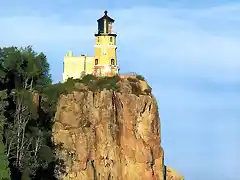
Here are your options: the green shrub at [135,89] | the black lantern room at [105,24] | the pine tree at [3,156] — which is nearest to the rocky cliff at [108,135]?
the green shrub at [135,89]

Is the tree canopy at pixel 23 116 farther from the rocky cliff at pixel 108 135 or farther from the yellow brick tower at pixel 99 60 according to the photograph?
the yellow brick tower at pixel 99 60

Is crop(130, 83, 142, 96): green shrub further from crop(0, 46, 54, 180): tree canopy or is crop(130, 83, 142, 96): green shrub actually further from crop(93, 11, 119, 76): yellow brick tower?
crop(0, 46, 54, 180): tree canopy

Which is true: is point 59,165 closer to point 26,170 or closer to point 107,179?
point 107,179

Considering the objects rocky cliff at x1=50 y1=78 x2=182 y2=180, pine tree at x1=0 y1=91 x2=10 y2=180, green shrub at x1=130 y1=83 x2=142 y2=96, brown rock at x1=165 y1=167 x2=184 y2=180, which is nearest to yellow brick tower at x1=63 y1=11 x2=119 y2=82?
green shrub at x1=130 y1=83 x2=142 y2=96

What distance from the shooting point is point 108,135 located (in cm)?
10088

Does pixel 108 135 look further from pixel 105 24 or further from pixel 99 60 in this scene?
pixel 105 24

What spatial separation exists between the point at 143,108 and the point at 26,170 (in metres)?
24.8

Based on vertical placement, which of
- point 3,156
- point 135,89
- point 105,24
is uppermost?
point 105,24

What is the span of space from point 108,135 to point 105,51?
18.1 meters

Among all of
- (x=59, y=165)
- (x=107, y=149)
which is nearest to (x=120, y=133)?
(x=107, y=149)

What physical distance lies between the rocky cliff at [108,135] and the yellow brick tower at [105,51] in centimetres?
1088

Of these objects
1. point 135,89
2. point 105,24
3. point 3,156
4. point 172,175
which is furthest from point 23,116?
point 105,24

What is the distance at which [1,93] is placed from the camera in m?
79.7

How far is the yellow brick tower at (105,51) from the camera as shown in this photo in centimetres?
11473
